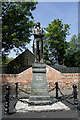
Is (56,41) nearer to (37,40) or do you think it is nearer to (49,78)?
(49,78)

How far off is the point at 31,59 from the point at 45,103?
23572 mm

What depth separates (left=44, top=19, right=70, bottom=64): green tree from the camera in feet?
99.1

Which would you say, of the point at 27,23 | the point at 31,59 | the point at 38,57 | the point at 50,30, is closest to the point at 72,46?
the point at 50,30

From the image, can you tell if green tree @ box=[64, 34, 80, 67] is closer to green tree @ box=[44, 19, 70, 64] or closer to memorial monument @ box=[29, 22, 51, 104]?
green tree @ box=[44, 19, 70, 64]

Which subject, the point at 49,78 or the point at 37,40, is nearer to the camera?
the point at 37,40

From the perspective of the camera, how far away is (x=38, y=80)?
614cm

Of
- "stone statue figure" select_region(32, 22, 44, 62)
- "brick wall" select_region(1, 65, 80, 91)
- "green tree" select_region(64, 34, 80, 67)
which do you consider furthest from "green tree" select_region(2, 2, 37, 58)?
"green tree" select_region(64, 34, 80, 67)

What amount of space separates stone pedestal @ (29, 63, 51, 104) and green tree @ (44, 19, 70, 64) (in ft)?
77.6

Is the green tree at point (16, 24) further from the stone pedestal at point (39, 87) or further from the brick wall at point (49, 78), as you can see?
the stone pedestal at point (39, 87)

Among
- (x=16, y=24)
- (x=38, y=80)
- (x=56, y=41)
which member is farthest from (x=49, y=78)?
(x=56, y=41)

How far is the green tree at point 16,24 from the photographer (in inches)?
628

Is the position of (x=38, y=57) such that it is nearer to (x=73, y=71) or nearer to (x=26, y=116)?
(x=26, y=116)

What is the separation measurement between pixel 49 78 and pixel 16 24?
9917 mm

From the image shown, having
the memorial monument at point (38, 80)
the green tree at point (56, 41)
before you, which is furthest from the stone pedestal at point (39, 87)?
the green tree at point (56, 41)
